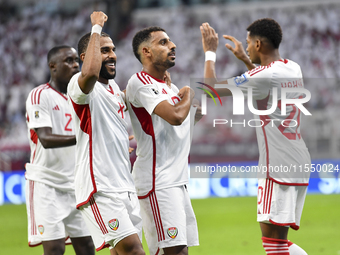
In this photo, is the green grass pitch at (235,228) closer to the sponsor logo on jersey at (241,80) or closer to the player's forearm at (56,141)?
the player's forearm at (56,141)

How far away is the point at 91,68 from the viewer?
360 cm

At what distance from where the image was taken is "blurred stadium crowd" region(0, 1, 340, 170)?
15.4 meters

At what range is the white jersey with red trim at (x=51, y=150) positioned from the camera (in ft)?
16.7

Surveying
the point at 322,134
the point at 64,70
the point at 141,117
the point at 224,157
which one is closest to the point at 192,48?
the point at 224,157

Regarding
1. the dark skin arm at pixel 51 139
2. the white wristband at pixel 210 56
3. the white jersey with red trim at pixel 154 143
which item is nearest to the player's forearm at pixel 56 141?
the dark skin arm at pixel 51 139

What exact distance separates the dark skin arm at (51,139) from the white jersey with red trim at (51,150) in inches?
5.9

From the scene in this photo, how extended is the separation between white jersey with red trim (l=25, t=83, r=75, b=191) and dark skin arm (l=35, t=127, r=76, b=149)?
0.15 m

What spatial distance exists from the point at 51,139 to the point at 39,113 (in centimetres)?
43

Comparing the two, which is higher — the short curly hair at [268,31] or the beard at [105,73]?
the short curly hair at [268,31]

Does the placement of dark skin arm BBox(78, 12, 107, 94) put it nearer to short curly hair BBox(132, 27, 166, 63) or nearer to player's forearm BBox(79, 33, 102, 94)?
player's forearm BBox(79, 33, 102, 94)

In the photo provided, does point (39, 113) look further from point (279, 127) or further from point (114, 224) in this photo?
point (279, 127)

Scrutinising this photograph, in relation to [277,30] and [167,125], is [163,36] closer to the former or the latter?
[167,125]

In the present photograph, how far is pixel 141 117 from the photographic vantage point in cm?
418

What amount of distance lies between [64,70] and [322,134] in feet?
35.9
